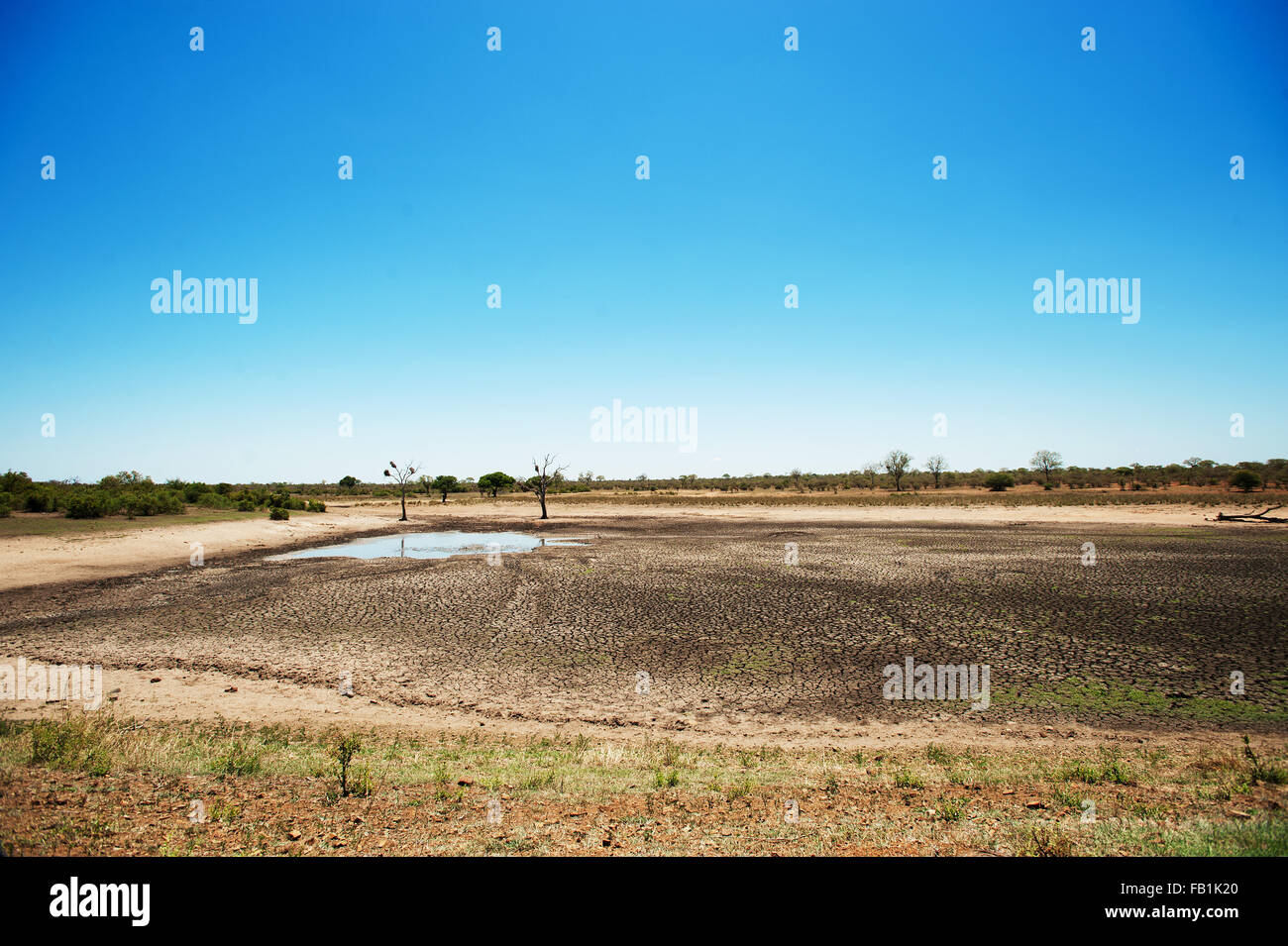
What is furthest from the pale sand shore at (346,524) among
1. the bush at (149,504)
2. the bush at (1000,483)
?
the bush at (1000,483)

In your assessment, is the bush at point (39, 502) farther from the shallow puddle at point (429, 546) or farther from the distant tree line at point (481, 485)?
the shallow puddle at point (429, 546)

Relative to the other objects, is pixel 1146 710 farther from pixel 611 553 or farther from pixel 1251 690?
pixel 611 553

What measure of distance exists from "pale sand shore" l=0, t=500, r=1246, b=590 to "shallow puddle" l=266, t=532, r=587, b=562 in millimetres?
3460

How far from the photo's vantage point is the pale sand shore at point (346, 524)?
23.8 metres

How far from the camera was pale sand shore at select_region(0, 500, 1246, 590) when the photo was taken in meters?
23.8

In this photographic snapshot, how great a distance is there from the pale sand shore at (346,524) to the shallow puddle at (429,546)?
11.4 ft

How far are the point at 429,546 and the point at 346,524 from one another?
1730 centimetres

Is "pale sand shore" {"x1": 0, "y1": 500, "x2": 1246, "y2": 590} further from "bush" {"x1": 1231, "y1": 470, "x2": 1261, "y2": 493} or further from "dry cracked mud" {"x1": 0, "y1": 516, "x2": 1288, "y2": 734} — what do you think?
"bush" {"x1": 1231, "y1": 470, "x2": 1261, "y2": 493}

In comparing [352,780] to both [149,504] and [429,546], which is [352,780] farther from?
[149,504]

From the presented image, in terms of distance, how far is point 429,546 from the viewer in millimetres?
32406
